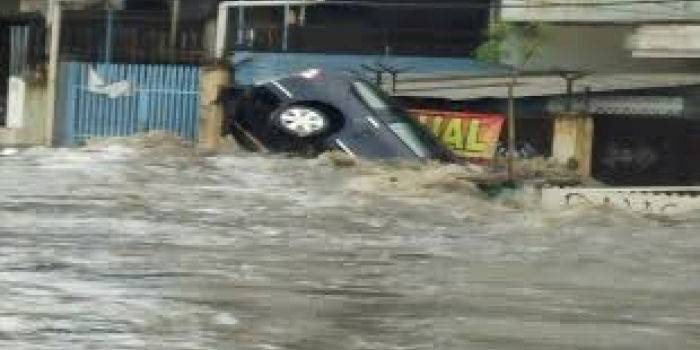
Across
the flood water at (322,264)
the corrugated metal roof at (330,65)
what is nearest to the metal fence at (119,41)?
the corrugated metal roof at (330,65)

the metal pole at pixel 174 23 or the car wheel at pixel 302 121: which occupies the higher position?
the metal pole at pixel 174 23

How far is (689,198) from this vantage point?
1756 cm

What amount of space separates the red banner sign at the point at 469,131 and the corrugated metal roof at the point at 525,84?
893mm

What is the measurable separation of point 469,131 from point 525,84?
1813 millimetres

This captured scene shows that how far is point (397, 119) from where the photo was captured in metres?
20.3

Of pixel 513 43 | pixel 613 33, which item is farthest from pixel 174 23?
pixel 613 33

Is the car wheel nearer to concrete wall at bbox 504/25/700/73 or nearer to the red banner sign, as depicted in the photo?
the red banner sign

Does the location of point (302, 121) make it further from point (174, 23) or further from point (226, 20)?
point (174, 23)

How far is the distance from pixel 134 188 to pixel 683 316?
9.39 m

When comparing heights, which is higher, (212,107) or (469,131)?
(212,107)

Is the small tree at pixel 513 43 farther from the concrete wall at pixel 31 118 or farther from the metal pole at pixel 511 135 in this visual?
the concrete wall at pixel 31 118

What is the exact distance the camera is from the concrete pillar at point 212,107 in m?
22.3

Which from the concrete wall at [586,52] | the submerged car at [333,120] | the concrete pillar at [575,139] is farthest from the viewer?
the concrete wall at [586,52]

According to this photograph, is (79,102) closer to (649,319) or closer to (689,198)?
(689,198)
